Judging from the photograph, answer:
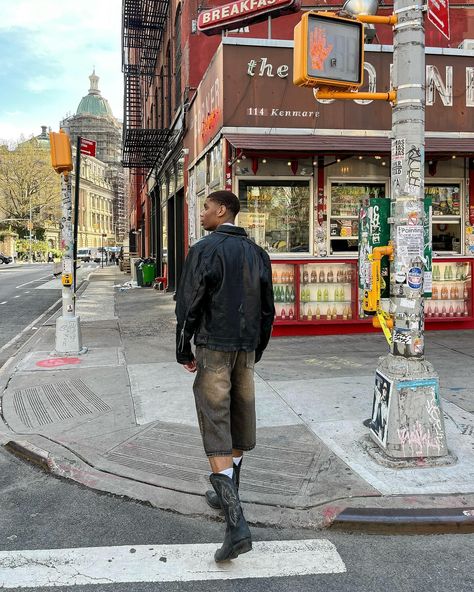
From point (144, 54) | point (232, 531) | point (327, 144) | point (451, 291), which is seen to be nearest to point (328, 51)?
point (232, 531)

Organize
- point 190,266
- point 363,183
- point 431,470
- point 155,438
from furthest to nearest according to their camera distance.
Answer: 1. point 363,183
2. point 155,438
3. point 431,470
4. point 190,266

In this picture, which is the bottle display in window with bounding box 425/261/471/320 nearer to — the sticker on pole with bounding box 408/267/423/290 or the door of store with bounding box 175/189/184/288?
the sticker on pole with bounding box 408/267/423/290

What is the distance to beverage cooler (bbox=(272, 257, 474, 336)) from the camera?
408 inches

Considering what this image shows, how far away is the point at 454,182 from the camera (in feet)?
36.2

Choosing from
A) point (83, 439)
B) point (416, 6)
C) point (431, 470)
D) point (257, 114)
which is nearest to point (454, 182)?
point (257, 114)

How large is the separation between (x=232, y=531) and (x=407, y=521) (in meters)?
1.20

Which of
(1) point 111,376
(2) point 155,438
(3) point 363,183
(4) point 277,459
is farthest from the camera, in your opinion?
(3) point 363,183

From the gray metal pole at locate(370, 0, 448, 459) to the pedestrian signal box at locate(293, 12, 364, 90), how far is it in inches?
13.4

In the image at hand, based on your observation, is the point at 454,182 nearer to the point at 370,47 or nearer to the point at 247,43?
the point at 370,47

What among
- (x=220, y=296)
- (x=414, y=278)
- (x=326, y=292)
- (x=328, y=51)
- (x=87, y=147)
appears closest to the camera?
(x=220, y=296)

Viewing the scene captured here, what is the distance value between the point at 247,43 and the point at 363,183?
11.1 feet

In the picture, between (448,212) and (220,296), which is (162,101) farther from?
(220,296)

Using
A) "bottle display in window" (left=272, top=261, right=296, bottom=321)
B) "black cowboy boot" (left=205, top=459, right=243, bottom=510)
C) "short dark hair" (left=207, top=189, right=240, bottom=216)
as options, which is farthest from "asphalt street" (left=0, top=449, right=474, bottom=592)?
"bottle display in window" (left=272, top=261, right=296, bottom=321)

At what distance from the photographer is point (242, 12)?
10656 mm
